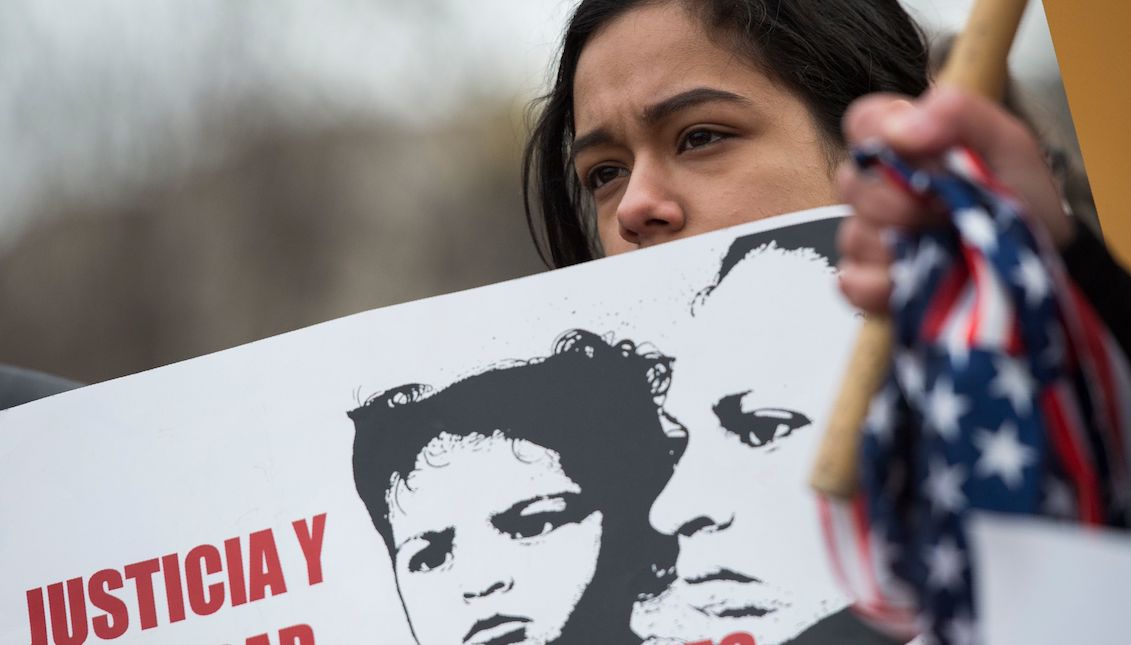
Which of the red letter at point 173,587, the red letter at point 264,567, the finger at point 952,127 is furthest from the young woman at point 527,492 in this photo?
the finger at point 952,127

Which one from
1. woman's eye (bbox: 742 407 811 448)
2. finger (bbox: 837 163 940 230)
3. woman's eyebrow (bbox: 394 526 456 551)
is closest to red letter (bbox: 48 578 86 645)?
woman's eyebrow (bbox: 394 526 456 551)

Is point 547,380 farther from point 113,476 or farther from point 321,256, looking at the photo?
point 321,256

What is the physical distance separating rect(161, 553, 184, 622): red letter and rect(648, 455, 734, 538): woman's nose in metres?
0.46

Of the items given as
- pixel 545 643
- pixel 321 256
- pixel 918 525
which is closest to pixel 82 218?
pixel 321 256

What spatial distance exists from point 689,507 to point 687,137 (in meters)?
0.56

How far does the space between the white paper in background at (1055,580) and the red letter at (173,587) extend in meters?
0.85

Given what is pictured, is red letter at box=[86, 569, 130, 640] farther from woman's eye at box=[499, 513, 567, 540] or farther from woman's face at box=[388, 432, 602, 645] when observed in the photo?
woman's eye at box=[499, 513, 567, 540]

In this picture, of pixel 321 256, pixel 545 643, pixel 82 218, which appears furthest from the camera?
pixel 321 256

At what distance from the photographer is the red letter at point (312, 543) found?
46.9 inches

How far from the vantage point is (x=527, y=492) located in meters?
1.17

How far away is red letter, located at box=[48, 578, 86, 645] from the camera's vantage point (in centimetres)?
125

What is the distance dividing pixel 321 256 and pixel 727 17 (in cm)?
590

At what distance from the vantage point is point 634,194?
1.46 metres

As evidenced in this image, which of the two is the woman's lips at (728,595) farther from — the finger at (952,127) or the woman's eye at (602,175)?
the woman's eye at (602,175)
